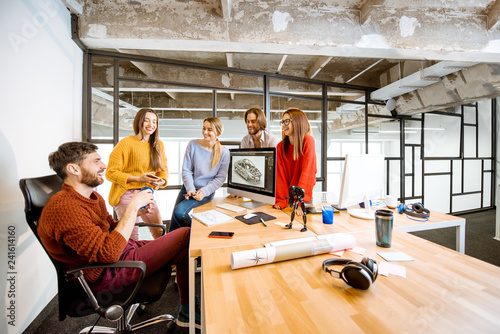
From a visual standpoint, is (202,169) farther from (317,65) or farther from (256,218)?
(317,65)

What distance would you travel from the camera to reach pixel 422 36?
95.1 inches

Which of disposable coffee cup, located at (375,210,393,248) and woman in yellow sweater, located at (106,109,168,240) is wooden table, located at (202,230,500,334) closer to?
disposable coffee cup, located at (375,210,393,248)

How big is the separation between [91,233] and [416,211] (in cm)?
221

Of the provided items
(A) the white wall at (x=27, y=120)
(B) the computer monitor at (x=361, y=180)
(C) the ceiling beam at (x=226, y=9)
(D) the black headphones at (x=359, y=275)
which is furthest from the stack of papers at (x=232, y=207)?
(C) the ceiling beam at (x=226, y=9)

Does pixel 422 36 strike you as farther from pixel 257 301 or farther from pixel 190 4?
pixel 257 301

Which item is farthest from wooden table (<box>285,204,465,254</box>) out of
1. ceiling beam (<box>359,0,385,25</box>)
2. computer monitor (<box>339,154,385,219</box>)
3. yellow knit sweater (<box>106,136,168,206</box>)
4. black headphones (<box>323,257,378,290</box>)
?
ceiling beam (<box>359,0,385,25</box>)

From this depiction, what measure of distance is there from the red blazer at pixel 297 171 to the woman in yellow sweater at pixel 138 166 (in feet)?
3.92

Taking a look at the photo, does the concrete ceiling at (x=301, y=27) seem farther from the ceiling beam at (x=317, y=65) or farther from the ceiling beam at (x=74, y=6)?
the ceiling beam at (x=317, y=65)

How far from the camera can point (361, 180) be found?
1.49 m

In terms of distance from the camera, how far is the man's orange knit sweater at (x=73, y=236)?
989 mm

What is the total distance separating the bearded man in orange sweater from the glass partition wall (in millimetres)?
1793

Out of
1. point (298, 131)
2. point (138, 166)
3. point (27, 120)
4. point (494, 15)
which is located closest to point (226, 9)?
point (298, 131)

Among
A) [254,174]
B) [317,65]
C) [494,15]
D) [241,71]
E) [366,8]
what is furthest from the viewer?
[317,65]

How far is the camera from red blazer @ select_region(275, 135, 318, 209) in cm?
180
